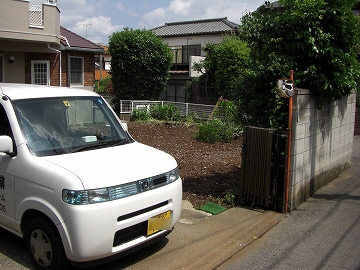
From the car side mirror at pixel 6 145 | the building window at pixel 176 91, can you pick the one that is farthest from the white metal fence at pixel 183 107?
the car side mirror at pixel 6 145

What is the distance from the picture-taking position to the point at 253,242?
17.0 feet

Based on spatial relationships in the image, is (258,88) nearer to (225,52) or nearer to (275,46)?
(275,46)

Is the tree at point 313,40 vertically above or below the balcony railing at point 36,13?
below

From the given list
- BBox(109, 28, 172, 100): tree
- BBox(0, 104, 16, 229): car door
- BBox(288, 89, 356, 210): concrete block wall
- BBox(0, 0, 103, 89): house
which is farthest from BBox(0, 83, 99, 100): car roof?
BBox(109, 28, 172, 100): tree

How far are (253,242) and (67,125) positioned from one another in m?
2.81

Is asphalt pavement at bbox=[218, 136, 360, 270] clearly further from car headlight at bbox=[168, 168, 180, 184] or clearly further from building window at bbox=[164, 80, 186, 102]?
building window at bbox=[164, 80, 186, 102]

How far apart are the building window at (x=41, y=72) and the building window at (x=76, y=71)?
1239mm

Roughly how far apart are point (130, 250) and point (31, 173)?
1.27m

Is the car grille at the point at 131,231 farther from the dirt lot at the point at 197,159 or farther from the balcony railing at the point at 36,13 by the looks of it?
the balcony railing at the point at 36,13

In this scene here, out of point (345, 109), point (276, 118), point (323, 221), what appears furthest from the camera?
point (345, 109)

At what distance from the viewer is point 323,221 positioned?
5.91 m

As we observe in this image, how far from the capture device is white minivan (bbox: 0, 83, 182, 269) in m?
3.67

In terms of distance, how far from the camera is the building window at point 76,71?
17112 mm

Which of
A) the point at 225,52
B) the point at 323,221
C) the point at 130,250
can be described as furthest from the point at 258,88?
the point at 225,52
